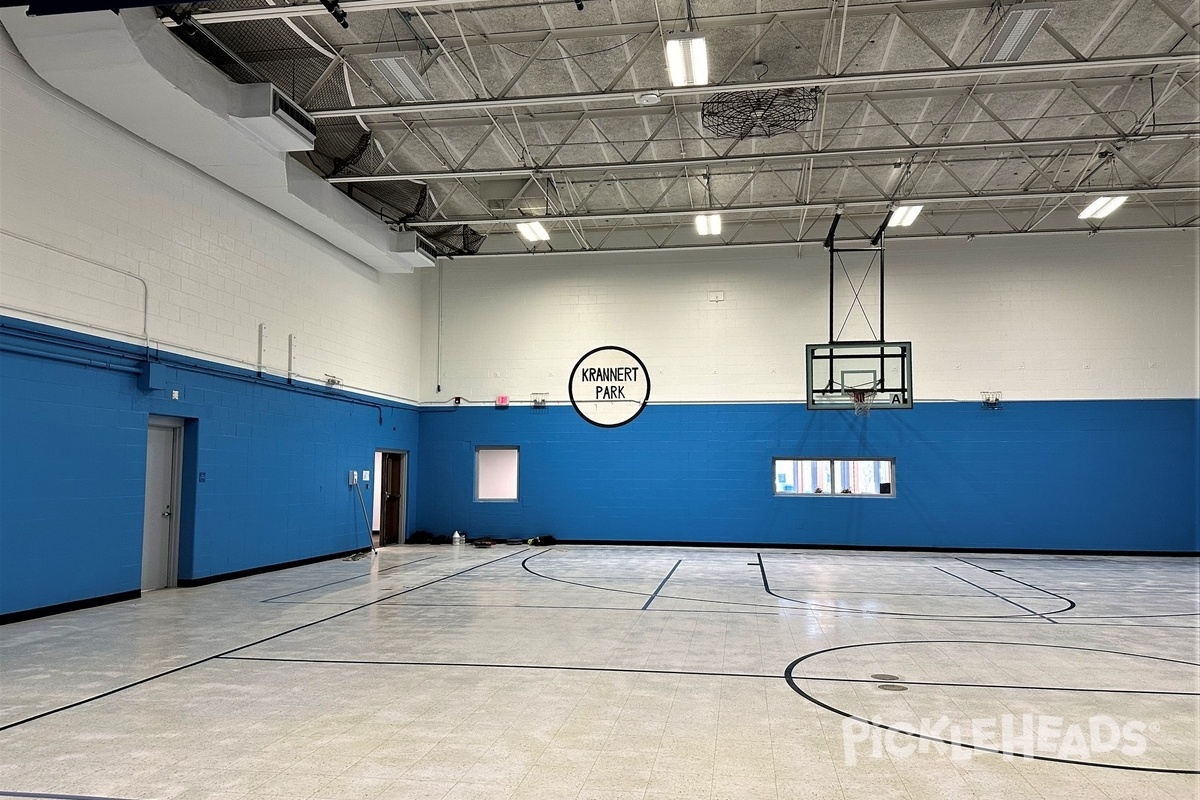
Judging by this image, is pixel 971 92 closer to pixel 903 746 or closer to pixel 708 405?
pixel 708 405

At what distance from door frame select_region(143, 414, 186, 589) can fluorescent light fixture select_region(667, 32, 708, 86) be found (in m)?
8.15

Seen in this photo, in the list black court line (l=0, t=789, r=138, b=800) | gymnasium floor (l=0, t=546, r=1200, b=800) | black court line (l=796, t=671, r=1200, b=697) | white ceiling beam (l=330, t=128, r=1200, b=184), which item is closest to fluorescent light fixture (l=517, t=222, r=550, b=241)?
white ceiling beam (l=330, t=128, r=1200, b=184)

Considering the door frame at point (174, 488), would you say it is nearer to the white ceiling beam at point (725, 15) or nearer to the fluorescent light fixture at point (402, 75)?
the white ceiling beam at point (725, 15)

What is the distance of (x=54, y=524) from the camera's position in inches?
346

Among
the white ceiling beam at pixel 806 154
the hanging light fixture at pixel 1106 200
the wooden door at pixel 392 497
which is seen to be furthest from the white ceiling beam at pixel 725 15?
the wooden door at pixel 392 497

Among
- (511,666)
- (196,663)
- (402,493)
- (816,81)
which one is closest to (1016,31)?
(816,81)

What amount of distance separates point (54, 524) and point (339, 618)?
3364 mm

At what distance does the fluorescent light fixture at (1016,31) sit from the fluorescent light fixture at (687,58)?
10.5 feet

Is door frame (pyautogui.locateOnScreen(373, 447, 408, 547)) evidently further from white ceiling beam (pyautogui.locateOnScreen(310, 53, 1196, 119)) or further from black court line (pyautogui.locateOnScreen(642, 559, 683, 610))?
white ceiling beam (pyautogui.locateOnScreen(310, 53, 1196, 119))

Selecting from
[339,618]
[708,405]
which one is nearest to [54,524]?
[339,618]

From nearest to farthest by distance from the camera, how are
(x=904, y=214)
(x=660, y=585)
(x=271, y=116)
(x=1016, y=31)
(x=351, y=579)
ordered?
(x=1016, y=31) → (x=271, y=116) → (x=660, y=585) → (x=351, y=579) → (x=904, y=214)

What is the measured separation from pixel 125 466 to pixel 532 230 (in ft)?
26.7

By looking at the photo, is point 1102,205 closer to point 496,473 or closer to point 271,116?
point 271,116

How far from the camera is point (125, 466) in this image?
9.88 metres
